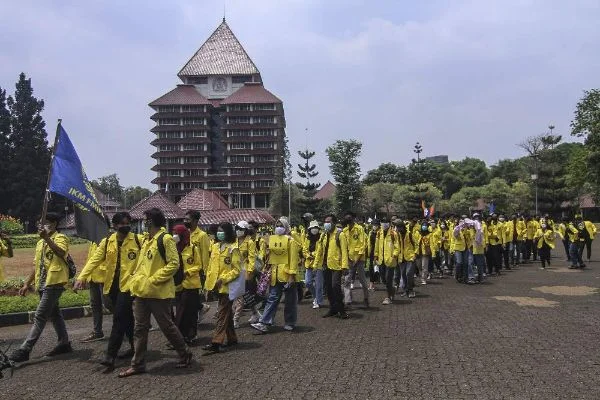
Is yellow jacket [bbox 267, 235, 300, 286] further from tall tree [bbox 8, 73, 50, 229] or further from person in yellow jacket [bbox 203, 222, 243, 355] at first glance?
tall tree [bbox 8, 73, 50, 229]

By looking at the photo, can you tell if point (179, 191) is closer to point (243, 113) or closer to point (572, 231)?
point (243, 113)

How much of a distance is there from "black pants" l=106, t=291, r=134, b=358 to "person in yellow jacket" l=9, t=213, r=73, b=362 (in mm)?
1064

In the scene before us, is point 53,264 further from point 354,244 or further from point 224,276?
point 354,244

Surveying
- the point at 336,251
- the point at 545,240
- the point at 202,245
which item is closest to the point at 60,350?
the point at 202,245

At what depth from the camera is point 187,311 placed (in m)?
7.35

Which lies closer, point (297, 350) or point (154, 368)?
point (154, 368)

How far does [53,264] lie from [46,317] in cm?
69

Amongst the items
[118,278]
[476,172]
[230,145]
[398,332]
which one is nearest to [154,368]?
[118,278]

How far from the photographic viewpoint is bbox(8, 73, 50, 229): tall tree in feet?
192

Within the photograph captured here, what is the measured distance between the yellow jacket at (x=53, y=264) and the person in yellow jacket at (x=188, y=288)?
1496mm

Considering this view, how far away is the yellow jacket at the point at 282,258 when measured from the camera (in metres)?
8.30

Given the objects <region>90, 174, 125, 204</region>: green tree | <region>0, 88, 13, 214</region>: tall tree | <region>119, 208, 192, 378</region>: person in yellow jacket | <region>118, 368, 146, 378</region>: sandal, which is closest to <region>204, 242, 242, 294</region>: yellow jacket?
<region>119, 208, 192, 378</region>: person in yellow jacket

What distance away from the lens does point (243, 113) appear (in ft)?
283

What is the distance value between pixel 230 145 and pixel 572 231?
239 feet
